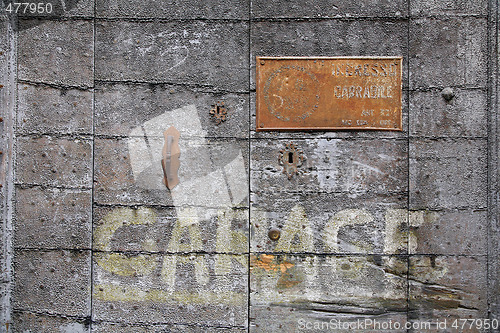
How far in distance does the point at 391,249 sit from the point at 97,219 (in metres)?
2.72

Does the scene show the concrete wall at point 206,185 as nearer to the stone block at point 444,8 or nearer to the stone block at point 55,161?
the stone block at point 55,161

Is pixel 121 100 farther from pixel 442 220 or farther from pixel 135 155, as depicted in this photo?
pixel 442 220

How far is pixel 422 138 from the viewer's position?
2.45 m

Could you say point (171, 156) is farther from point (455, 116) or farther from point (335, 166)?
point (455, 116)

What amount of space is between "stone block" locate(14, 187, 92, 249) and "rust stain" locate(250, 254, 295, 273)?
1543 millimetres

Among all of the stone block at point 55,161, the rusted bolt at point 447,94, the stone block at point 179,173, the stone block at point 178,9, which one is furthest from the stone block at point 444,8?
the stone block at point 55,161

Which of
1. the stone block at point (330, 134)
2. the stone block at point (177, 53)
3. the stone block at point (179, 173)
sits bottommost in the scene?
the stone block at point (179, 173)

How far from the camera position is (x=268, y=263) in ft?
8.14

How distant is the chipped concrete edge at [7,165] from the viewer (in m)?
2.47

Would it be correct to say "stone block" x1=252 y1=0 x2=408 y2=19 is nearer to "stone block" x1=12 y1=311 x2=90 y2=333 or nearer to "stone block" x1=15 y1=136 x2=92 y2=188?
"stone block" x1=15 y1=136 x2=92 y2=188

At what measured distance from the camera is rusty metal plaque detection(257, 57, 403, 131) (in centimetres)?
246

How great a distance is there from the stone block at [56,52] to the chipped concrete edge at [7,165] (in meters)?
0.09

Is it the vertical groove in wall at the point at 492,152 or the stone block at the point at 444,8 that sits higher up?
the stone block at the point at 444,8

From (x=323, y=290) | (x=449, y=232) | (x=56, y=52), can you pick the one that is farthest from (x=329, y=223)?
(x=56, y=52)
